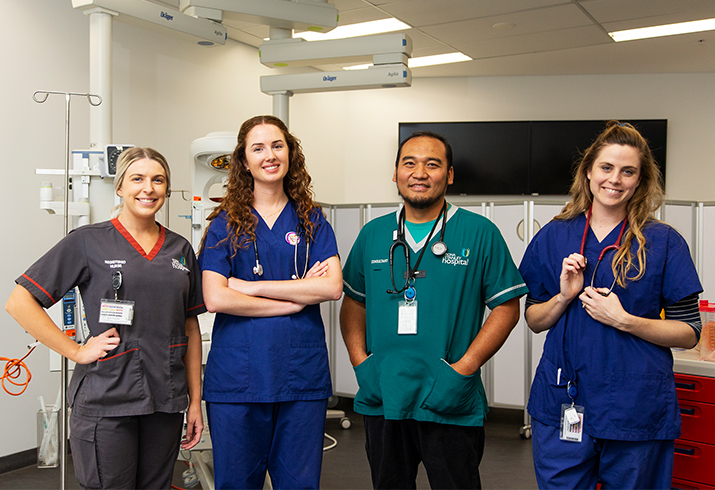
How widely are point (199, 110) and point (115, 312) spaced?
3.48m

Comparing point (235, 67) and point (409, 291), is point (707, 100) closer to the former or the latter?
point (235, 67)

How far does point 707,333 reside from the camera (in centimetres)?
250

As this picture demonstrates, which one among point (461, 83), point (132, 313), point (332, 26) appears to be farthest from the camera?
point (461, 83)

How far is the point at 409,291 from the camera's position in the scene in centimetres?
175

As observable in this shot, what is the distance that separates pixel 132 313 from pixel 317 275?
0.51 metres

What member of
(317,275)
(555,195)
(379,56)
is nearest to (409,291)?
(317,275)

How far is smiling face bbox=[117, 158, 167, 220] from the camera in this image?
5.51 feet

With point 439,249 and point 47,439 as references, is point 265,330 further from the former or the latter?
point 47,439

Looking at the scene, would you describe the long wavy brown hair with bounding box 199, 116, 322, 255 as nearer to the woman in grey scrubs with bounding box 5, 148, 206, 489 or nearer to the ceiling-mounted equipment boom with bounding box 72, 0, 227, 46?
the woman in grey scrubs with bounding box 5, 148, 206, 489

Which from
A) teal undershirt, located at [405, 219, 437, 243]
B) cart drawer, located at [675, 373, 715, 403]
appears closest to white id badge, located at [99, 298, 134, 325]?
teal undershirt, located at [405, 219, 437, 243]

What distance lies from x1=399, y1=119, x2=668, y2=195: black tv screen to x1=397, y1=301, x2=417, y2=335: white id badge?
4.48m

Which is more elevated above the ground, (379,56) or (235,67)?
(235,67)

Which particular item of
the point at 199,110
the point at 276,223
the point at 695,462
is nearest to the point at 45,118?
the point at 199,110

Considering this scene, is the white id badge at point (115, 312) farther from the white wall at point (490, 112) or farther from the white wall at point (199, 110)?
the white wall at point (490, 112)
